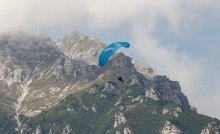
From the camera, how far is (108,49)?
154750mm

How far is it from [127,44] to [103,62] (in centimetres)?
1165

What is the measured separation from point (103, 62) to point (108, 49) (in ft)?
17.0

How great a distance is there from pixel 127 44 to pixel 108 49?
24.9ft

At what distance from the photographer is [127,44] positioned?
6211 inches

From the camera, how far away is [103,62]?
502 ft
